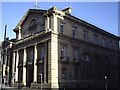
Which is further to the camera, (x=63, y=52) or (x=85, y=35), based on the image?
(x=85, y=35)

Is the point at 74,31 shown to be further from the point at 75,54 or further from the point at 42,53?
the point at 42,53

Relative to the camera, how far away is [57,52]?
38.5m

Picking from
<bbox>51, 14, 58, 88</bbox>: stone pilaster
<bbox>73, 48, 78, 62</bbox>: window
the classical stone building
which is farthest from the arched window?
<bbox>73, 48, 78, 62</bbox>: window

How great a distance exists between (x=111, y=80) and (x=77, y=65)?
16316 mm

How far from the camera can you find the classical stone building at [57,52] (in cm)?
3804

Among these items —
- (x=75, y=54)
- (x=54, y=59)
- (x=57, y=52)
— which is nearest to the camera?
(x=54, y=59)

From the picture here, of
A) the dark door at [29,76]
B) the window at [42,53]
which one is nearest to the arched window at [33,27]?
the window at [42,53]

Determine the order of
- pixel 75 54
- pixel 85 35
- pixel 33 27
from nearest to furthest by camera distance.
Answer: pixel 75 54, pixel 33 27, pixel 85 35

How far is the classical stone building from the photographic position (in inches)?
1498

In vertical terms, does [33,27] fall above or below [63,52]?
above

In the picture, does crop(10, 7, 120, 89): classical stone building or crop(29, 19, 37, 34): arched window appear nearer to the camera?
crop(10, 7, 120, 89): classical stone building

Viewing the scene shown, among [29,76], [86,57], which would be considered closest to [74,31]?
[86,57]

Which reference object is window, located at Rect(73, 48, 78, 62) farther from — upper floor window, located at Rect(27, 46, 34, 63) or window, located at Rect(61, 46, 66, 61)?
upper floor window, located at Rect(27, 46, 34, 63)

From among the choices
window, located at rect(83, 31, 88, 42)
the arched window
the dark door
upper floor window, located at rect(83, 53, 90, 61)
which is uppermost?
the arched window
